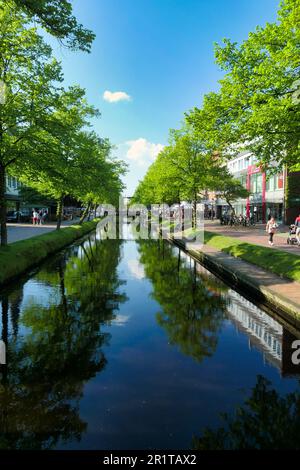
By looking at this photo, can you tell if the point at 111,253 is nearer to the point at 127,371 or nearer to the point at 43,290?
the point at 43,290

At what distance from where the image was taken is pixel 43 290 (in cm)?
1239

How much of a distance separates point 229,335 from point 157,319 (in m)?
2.14

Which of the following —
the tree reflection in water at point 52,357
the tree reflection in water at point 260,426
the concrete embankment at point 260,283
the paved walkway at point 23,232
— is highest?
the paved walkway at point 23,232

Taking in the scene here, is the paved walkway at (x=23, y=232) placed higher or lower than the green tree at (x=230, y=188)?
lower

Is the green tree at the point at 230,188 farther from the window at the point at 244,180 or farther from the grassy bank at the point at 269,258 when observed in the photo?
the grassy bank at the point at 269,258

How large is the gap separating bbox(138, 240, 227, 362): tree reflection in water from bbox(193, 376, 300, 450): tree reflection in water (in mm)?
1886

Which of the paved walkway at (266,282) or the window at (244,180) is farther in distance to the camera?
the window at (244,180)

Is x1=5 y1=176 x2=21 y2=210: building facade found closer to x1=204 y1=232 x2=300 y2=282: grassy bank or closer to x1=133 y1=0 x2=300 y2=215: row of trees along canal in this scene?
x1=204 y1=232 x2=300 y2=282: grassy bank

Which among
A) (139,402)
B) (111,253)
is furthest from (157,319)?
(111,253)

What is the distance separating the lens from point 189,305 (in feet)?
35.6

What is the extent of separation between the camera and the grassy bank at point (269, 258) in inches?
485

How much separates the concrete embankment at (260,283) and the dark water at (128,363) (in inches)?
21.3

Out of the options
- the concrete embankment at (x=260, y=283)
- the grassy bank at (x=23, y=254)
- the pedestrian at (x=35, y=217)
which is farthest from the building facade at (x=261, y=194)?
the grassy bank at (x=23, y=254)

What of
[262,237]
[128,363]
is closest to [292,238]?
[262,237]
